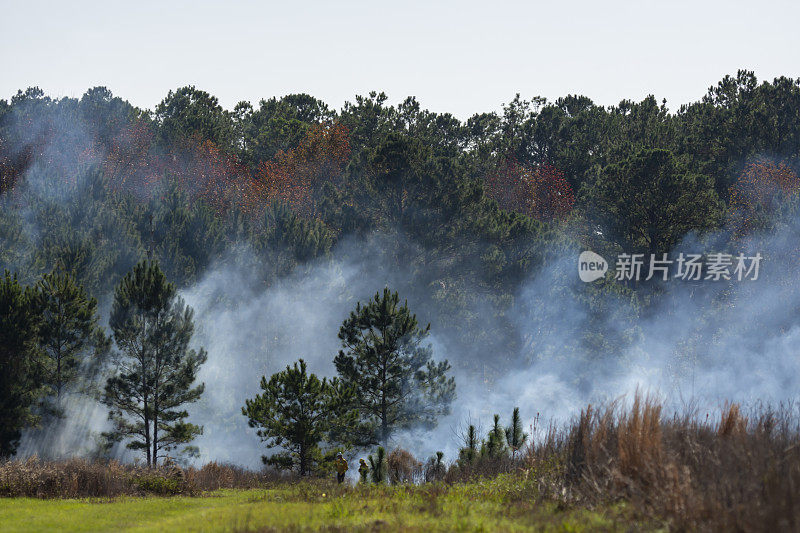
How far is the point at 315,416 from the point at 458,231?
28801 mm

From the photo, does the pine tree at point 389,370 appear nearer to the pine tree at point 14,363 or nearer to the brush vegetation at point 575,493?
the pine tree at point 14,363

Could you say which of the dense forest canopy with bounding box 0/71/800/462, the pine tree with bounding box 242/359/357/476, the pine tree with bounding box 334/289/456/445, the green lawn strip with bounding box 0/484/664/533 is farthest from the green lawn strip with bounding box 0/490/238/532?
the dense forest canopy with bounding box 0/71/800/462

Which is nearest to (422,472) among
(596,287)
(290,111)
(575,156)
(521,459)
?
(521,459)

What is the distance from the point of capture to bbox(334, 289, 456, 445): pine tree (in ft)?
110

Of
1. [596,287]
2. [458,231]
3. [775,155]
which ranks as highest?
[775,155]

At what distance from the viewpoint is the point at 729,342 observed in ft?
165

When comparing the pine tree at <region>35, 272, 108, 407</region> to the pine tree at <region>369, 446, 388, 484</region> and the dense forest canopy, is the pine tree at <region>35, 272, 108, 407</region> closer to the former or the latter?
the dense forest canopy

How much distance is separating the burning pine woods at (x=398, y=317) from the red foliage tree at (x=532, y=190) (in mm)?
302

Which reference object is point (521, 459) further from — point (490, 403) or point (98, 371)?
point (490, 403)

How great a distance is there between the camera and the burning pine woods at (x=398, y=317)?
14148mm

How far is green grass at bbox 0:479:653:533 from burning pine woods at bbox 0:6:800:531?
0.13 meters

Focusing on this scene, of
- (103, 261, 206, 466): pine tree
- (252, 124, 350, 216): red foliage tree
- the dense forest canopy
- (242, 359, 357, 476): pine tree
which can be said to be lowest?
(242, 359, 357, 476): pine tree

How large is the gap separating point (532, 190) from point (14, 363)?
54.3 metres

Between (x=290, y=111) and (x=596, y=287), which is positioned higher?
(x=290, y=111)
